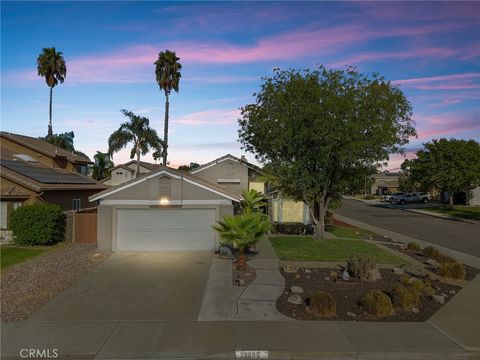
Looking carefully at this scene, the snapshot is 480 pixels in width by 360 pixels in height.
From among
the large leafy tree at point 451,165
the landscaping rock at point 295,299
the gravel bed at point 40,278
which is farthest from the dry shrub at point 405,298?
the large leafy tree at point 451,165

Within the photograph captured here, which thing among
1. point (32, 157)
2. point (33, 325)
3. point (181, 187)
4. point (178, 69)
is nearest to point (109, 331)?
point (33, 325)

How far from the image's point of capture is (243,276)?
1377 cm

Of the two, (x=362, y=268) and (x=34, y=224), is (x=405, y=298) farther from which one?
(x=34, y=224)

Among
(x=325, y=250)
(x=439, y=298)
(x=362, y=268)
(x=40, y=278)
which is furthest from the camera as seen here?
(x=325, y=250)

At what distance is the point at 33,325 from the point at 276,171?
46.9 ft

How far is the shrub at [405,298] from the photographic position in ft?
34.0

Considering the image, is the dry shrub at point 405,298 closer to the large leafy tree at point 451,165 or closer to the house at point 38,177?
the house at point 38,177

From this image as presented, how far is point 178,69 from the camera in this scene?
39.8 metres

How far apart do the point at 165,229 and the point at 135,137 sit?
2369 centimetres

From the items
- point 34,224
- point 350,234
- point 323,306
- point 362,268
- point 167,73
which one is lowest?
point 323,306

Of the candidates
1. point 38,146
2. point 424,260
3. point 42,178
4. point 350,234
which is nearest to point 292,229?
point 350,234

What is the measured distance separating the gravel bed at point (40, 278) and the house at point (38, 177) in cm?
499

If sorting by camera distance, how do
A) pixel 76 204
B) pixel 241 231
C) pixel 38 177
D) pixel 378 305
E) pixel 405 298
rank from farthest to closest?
pixel 76 204 → pixel 38 177 → pixel 241 231 → pixel 405 298 → pixel 378 305

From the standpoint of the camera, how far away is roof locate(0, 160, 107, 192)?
2148 centimetres
